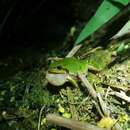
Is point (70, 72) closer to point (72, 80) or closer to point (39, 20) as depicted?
point (72, 80)

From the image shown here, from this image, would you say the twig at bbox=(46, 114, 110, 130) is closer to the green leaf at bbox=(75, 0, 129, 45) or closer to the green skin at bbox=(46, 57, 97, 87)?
the green skin at bbox=(46, 57, 97, 87)

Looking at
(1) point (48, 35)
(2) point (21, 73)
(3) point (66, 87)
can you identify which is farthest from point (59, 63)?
(1) point (48, 35)

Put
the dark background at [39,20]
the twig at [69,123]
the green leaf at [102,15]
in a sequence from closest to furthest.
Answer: the twig at [69,123] → the green leaf at [102,15] → the dark background at [39,20]

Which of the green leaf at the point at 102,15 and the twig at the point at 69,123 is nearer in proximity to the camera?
the twig at the point at 69,123

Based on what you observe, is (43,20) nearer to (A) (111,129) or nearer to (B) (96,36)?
(B) (96,36)

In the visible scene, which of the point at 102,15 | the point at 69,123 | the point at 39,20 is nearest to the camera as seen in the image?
the point at 69,123

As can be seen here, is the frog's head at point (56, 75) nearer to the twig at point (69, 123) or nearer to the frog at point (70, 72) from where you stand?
the frog at point (70, 72)

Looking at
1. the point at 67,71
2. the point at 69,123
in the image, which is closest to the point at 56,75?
the point at 67,71

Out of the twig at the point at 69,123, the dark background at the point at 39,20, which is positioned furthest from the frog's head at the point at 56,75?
the dark background at the point at 39,20
